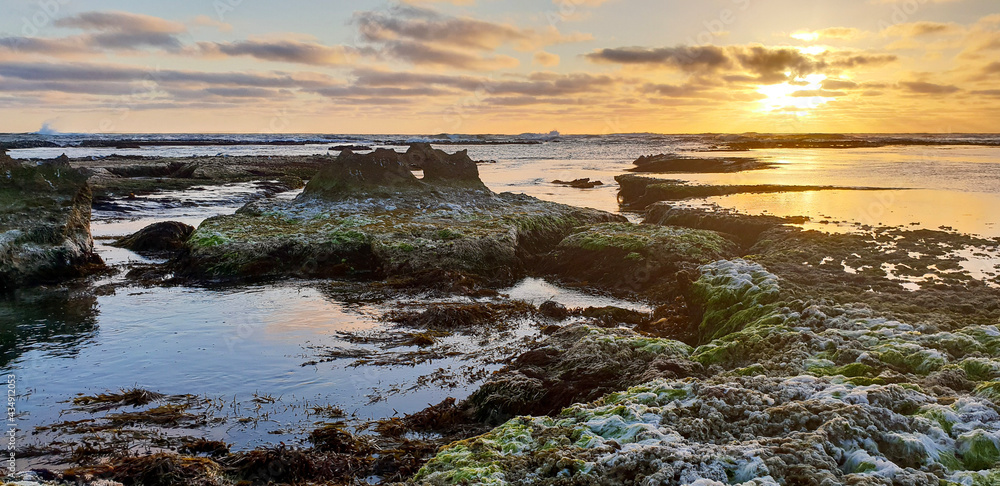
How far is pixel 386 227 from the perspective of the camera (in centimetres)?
2366

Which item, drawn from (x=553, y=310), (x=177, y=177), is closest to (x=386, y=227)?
(x=553, y=310)

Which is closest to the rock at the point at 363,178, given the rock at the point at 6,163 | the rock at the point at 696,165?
the rock at the point at 6,163

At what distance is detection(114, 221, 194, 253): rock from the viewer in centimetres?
2478

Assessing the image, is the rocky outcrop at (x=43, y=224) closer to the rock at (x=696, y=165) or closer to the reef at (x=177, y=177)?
the reef at (x=177, y=177)

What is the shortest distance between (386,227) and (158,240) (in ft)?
31.8

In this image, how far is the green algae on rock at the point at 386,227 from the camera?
20.8 m

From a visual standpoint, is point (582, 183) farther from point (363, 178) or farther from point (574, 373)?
point (574, 373)

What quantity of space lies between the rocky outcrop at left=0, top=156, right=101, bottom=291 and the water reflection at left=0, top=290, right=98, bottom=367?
1447mm

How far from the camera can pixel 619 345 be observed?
11219 millimetres

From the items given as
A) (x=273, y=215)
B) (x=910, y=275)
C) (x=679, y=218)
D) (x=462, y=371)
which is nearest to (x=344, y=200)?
(x=273, y=215)

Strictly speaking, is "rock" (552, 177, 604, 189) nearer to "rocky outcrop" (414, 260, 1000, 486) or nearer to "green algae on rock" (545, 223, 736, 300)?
"green algae on rock" (545, 223, 736, 300)

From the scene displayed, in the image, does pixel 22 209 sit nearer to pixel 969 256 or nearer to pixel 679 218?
pixel 679 218

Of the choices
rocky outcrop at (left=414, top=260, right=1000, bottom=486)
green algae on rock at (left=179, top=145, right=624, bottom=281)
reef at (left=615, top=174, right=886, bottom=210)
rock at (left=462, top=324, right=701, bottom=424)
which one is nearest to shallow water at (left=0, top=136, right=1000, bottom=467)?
rock at (left=462, top=324, right=701, bottom=424)

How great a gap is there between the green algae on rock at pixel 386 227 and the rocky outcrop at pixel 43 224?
11.4 ft
